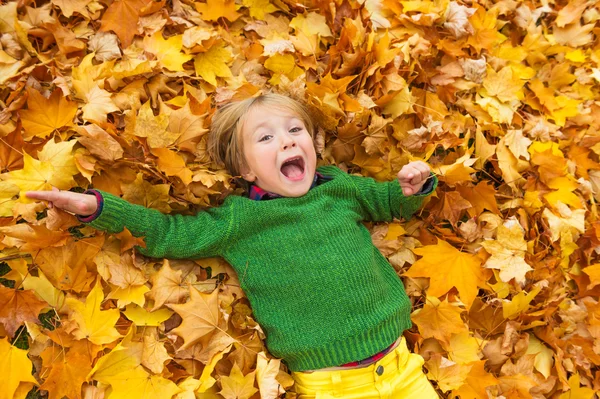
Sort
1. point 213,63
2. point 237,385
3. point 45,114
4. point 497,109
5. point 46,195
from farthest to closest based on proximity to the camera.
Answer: point 497,109 → point 213,63 → point 45,114 → point 237,385 → point 46,195

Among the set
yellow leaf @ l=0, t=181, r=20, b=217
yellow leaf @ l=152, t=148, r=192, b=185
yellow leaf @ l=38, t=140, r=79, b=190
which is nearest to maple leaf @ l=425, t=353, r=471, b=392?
yellow leaf @ l=152, t=148, r=192, b=185

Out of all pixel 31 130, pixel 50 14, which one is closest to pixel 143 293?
pixel 31 130

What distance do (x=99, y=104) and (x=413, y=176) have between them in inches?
51.3

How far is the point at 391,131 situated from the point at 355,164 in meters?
0.23

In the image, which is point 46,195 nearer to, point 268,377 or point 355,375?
point 268,377

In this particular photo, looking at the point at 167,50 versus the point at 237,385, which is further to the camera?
the point at 167,50

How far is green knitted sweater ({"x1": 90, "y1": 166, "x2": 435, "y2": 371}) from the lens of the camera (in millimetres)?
1981

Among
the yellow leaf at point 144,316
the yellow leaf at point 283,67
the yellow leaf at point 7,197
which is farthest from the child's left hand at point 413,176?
the yellow leaf at point 7,197

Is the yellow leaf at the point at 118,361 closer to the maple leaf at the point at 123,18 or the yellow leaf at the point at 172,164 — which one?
the yellow leaf at the point at 172,164

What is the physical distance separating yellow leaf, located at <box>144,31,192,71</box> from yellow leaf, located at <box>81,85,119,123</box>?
0.32 meters

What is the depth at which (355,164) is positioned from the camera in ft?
8.33

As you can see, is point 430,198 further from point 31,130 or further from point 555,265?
point 31,130

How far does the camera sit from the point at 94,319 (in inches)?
74.3

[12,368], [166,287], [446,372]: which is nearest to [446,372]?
[446,372]
